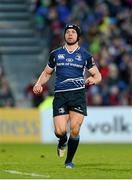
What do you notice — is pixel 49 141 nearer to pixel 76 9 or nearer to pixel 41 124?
pixel 41 124

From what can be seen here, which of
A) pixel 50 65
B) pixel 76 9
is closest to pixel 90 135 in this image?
pixel 76 9

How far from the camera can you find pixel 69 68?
15781 millimetres

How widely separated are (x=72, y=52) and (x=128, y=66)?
13.8 metres

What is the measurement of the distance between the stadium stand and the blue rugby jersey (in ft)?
42.9

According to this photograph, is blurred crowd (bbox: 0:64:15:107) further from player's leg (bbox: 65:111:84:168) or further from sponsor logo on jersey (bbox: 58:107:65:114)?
sponsor logo on jersey (bbox: 58:107:65:114)

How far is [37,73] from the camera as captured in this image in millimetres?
31422

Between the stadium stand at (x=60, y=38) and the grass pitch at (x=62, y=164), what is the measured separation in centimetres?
547

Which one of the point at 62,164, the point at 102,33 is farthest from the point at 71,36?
the point at 102,33

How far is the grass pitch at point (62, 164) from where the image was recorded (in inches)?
563

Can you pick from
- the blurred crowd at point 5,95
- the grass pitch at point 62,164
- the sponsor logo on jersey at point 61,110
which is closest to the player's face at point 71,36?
the sponsor logo on jersey at point 61,110

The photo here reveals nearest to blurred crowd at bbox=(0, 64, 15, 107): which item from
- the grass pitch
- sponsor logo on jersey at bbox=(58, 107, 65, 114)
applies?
the grass pitch

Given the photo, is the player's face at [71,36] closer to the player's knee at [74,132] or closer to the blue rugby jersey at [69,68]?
the blue rugby jersey at [69,68]

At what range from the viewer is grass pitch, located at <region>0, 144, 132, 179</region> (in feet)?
47.0

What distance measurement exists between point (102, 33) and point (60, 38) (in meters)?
1.43
